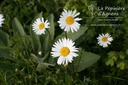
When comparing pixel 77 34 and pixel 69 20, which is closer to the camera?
pixel 69 20

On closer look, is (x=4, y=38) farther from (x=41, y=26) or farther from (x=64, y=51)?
(x=64, y=51)

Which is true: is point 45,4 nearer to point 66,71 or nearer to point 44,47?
point 44,47

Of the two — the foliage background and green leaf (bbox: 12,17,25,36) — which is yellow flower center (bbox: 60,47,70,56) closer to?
the foliage background

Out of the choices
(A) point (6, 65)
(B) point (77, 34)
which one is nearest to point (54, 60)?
(B) point (77, 34)

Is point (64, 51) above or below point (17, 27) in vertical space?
below

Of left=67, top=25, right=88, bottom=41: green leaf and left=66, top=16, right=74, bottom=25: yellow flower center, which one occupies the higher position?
left=66, top=16, right=74, bottom=25: yellow flower center

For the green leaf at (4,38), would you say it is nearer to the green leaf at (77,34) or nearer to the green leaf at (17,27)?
the green leaf at (17,27)

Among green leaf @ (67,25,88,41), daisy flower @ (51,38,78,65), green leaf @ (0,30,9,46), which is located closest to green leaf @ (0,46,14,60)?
→ green leaf @ (0,30,9,46)

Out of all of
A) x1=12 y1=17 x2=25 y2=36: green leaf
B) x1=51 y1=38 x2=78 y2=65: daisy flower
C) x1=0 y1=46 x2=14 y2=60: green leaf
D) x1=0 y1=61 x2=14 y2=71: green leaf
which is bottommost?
x1=0 y1=61 x2=14 y2=71: green leaf

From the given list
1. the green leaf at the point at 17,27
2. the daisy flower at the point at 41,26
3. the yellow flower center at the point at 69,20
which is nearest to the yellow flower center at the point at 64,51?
the yellow flower center at the point at 69,20

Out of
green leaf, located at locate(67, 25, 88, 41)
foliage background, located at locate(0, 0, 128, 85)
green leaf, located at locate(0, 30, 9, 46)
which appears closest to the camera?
foliage background, located at locate(0, 0, 128, 85)

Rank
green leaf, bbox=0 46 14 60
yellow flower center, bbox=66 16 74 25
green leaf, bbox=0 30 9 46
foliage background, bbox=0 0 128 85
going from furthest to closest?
green leaf, bbox=0 30 9 46 → green leaf, bbox=0 46 14 60 → foliage background, bbox=0 0 128 85 → yellow flower center, bbox=66 16 74 25

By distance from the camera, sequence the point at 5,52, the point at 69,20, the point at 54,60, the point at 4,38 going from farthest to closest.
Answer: the point at 4,38, the point at 5,52, the point at 54,60, the point at 69,20

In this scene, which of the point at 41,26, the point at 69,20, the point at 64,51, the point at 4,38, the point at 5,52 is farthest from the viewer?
the point at 4,38
